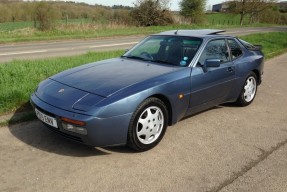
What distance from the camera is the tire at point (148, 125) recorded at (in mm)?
3781

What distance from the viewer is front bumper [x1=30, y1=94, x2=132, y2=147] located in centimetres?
346

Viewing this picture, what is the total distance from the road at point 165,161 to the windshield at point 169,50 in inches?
41.2

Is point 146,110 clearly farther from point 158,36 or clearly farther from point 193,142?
point 158,36

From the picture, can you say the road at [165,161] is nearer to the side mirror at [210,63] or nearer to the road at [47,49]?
the side mirror at [210,63]

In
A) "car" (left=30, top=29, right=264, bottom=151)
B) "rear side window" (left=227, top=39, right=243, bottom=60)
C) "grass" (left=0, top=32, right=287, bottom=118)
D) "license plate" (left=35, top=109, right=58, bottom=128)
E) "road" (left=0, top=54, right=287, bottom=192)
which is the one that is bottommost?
"road" (left=0, top=54, right=287, bottom=192)

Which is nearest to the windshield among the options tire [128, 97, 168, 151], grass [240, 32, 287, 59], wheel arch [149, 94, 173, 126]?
wheel arch [149, 94, 173, 126]

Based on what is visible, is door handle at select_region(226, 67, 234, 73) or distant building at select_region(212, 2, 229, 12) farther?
distant building at select_region(212, 2, 229, 12)

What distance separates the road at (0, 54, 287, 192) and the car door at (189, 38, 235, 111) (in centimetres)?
43

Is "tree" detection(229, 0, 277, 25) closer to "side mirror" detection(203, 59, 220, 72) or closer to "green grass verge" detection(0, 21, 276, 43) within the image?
"green grass verge" detection(0, 21, 276, 43)

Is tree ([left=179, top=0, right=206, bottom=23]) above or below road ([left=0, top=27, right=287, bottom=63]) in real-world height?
above

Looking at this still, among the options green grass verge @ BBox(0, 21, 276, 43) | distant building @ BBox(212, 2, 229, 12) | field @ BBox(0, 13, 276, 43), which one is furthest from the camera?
distant building @ BBox(212, 2, 229, 12)

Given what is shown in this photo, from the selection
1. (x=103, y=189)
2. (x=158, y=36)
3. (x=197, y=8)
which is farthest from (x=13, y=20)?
(x=103, y=189)

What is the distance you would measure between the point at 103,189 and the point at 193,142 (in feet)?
5.44

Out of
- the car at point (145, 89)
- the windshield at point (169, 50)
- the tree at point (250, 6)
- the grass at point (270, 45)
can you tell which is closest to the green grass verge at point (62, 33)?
the grass at point (270, 45)
